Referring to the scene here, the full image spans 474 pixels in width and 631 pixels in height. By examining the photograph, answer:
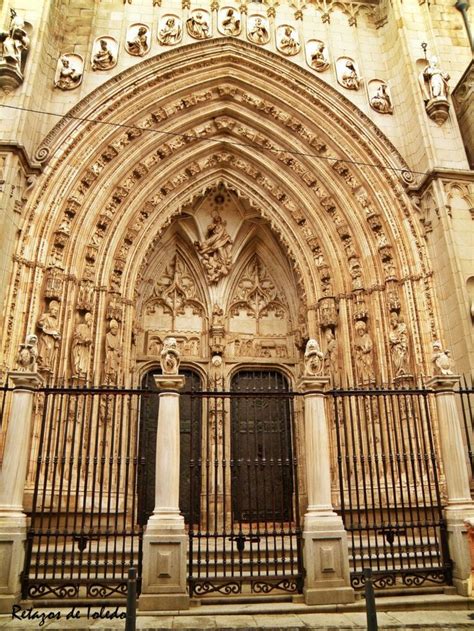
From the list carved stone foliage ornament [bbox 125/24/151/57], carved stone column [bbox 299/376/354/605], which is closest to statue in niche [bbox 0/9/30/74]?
carved stone foliage ornament [bbox 125/24/151/57]

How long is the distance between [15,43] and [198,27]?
13.6 feet

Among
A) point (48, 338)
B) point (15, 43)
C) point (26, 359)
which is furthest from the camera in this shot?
point (15, 43)

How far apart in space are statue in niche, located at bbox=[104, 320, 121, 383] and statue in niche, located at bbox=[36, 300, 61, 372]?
1003 mm

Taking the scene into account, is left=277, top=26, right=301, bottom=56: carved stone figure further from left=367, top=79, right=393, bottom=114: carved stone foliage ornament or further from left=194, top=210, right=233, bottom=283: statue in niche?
left=194, top=210, right=233, bottom=283: statue in niche

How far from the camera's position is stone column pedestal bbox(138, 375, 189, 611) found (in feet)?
18.7

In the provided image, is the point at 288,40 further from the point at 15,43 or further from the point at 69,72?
the point at 15,43

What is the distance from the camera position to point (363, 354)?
10508mm

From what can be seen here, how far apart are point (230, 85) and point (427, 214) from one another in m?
5.44

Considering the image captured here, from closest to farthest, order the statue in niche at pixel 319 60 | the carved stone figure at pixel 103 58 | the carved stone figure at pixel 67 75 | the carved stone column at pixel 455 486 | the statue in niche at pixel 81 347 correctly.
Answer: the carved stone column at pixel 455 486
the statue in niche at pixel 81 347
the carved stone figure at pixel 67 75
the carved stone figure at pixel 103 58
the statue in niche at pixel 319 60

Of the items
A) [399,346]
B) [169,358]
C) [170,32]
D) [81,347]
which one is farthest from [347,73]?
[169,358]

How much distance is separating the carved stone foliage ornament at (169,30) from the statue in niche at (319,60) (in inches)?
124

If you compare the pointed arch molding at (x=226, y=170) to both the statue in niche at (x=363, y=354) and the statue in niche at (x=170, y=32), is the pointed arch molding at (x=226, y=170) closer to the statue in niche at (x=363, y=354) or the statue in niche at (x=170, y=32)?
the statue in niche at (x=170, y=32)

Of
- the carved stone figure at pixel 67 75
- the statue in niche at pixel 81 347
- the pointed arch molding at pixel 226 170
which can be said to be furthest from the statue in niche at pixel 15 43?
the statue in niche at pixel 81 347

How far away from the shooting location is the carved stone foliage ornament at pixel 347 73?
12.2m
